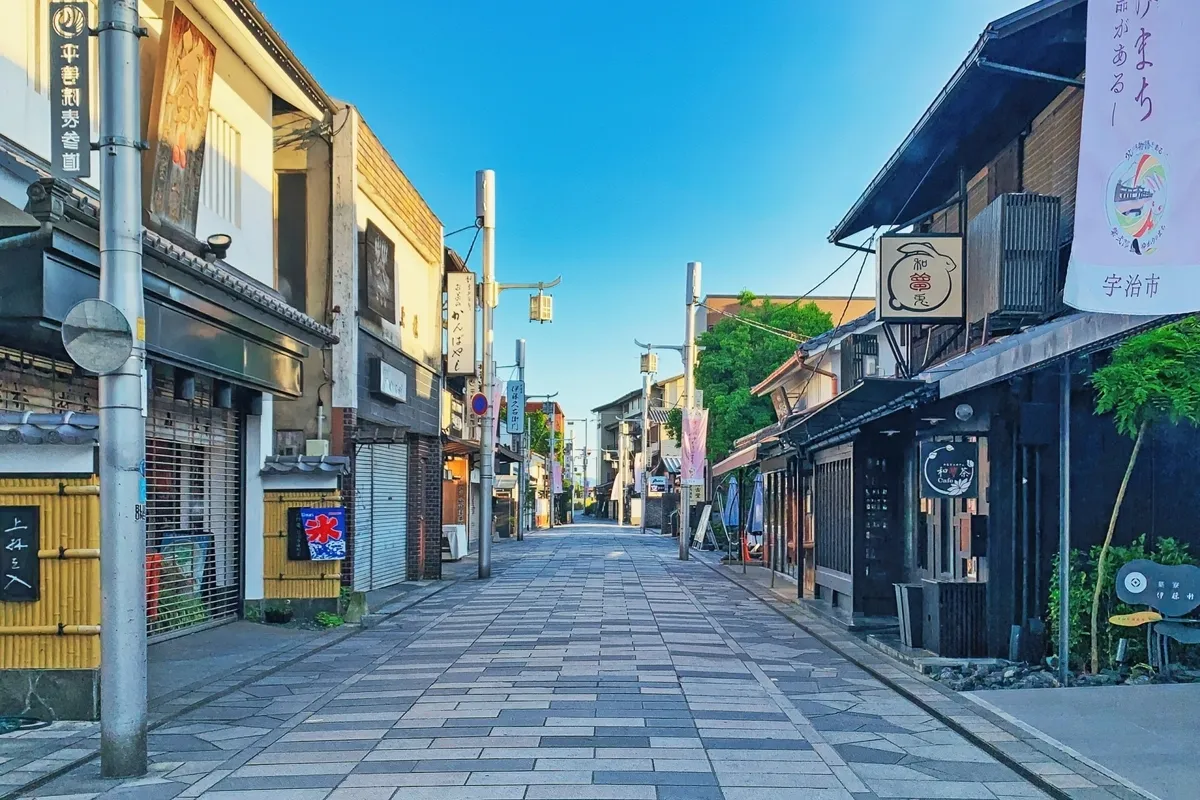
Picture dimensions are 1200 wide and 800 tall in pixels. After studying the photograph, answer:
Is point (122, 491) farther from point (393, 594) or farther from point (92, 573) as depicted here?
point (393, 594)

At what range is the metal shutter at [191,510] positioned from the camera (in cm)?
1248

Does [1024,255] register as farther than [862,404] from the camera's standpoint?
No

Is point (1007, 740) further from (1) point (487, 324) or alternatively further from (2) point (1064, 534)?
(1) point (487, 324)

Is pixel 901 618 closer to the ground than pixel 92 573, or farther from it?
closer to the ground

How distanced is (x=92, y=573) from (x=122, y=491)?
205cm

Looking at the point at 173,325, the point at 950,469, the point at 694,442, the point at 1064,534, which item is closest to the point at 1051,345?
the point at 1064,534

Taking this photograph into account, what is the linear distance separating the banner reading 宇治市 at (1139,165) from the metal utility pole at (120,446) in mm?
6228

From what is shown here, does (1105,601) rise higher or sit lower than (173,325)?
lower

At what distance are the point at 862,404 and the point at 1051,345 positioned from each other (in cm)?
489

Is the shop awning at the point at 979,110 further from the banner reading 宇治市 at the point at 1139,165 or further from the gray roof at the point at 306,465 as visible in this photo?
the gray roof at the point at 306,465

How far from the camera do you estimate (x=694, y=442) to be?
108 feet

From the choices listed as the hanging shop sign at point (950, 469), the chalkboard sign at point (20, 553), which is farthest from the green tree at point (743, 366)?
the chalkboard sign at point (20, 553)

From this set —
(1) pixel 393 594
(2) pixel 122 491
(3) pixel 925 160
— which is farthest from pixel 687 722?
(1) pixel 393 594

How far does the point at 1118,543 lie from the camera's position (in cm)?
1095
